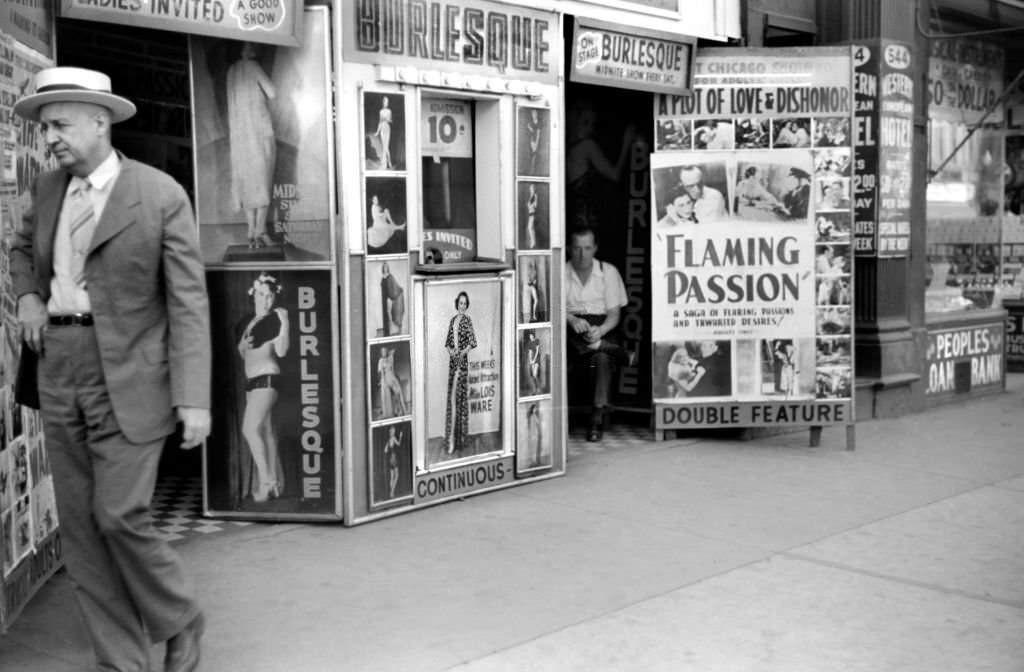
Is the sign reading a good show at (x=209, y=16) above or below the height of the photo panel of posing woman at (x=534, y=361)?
above

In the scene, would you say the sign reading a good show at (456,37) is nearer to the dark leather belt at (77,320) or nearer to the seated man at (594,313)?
the seated man at (594,313)

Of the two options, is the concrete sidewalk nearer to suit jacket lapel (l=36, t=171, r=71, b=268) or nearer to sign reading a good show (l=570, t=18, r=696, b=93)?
suit jacket lapel (l=36, t=171, r=71, b=268)

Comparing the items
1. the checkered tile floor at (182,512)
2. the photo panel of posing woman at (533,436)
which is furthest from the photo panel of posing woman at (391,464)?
the photo panel of posing woman at (533,436)

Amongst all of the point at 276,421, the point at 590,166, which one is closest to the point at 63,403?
the point at 276,421

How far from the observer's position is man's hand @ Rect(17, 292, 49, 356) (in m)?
4.18

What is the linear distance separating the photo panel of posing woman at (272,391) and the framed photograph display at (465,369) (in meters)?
0.63

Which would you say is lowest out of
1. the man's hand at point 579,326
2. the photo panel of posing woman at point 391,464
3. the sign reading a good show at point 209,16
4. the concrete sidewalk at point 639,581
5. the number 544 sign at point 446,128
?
the concrete sidewalk at point 639,581

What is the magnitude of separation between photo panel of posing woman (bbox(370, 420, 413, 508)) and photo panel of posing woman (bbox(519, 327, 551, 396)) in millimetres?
910

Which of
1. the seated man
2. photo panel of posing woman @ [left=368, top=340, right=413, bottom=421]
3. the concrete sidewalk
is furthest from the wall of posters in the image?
photo panel of posing woman @ [left=368, top=340, right=413, bottom=421]

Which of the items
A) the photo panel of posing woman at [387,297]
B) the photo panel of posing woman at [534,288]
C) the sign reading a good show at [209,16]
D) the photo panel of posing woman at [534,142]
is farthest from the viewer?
the photo panel of posing woman at [534,288]

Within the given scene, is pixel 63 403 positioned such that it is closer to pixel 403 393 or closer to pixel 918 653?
pixel 403 393

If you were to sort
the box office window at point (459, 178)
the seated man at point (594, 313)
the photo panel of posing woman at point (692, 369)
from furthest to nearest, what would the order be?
the seated man at point (594, 313), the photo panel of posing woman at point (692, 369), the box office window at point (459, 178)

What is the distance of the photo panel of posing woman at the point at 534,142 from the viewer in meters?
7.17

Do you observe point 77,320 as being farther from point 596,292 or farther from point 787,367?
point 787,367
